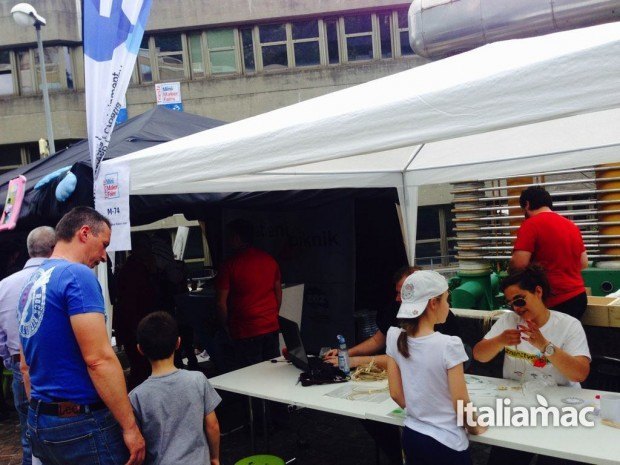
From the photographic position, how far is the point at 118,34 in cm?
417

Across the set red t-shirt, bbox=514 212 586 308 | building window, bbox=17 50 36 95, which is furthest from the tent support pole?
building window, bbox=17 50 36 95

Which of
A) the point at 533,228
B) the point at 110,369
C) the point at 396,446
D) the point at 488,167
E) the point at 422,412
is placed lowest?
the point at 396,446

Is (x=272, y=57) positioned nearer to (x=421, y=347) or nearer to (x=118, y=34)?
(x=118, y=34)

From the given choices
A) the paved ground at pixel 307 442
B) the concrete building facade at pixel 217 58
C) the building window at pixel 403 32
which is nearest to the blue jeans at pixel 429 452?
the paved ground at pixel 307 442

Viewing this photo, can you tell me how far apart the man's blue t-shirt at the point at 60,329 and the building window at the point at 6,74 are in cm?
1996

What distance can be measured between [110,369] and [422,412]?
145cm

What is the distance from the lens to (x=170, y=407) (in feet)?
9.23

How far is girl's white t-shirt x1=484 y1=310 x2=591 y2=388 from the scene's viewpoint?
3215mm

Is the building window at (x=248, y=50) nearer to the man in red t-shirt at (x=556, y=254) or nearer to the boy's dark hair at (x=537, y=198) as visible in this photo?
the boy's dark hair at (x=537, y=198)

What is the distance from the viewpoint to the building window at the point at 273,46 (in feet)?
64.2

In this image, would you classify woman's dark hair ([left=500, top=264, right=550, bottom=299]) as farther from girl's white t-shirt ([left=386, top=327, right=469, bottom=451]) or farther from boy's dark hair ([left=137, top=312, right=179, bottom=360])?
boy's dark hair ([left=137, top=312, right=179, bottom=360])

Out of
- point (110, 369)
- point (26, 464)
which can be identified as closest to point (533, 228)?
point (110, 369)

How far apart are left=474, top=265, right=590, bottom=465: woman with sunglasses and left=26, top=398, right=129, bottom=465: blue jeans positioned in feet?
6.61

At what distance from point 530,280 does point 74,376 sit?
2437mm
